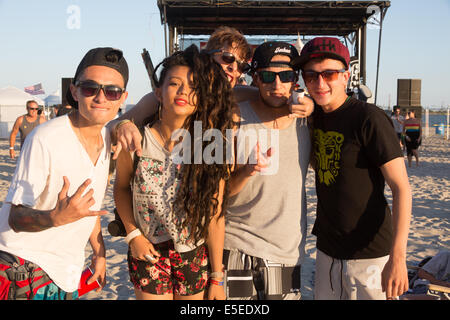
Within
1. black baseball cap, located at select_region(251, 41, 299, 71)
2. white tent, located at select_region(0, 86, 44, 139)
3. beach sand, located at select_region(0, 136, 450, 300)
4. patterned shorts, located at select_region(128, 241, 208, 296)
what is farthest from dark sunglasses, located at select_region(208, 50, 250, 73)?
white tent, located at select_region(0, 86, 44, 139)

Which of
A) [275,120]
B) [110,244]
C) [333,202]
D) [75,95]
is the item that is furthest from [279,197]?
[110,244]

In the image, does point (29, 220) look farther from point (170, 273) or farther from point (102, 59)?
point (102, 59)

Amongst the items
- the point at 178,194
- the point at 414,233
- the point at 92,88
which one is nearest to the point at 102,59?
the point at 92,88

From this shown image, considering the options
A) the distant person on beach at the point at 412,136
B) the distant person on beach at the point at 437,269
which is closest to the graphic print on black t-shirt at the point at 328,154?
the distant person on beach at the point at 437,269

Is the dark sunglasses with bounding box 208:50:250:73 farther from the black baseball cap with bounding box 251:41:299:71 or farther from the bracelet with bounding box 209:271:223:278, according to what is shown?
the bracelet with bounding box 209:271:223:278

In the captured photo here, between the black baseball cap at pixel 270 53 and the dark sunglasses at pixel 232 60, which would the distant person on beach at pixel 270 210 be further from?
the dark sunglasses at pixel 232 60

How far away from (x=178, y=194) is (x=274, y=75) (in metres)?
0.94

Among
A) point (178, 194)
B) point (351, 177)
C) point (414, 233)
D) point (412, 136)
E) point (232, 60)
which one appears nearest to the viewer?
point (178, 194)

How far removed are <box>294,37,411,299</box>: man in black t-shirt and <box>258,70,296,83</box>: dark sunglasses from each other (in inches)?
3.6

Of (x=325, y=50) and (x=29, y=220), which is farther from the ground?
(x=325, y=50)

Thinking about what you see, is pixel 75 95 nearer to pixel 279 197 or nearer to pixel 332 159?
pixel 279 197

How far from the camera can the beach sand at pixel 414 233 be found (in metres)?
4.20

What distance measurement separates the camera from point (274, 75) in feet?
7.30
